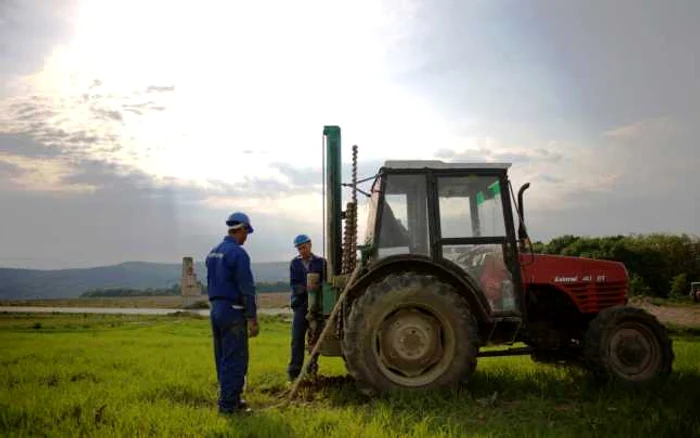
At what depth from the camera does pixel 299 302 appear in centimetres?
758

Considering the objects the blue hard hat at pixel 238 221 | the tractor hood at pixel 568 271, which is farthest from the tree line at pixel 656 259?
the blue hard hat at pixel 238 221

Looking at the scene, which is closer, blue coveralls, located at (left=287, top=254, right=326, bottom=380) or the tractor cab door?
the tractor cab door

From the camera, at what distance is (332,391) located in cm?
647

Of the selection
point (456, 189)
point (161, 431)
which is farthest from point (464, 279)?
point (161, 431)

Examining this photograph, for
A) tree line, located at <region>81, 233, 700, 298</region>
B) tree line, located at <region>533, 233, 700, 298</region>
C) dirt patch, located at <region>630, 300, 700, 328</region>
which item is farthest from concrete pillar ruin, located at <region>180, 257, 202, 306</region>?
dirt patch, located at <region>630, 300, 700, 328</region>

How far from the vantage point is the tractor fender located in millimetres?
6070

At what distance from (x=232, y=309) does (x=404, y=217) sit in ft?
7.44

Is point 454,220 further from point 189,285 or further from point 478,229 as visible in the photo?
point 189,285

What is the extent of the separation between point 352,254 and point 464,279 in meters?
1.39

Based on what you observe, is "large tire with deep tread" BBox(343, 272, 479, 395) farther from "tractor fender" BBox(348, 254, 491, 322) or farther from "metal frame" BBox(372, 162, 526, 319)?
"metal frame" BBox(372, 162, 526, 319)

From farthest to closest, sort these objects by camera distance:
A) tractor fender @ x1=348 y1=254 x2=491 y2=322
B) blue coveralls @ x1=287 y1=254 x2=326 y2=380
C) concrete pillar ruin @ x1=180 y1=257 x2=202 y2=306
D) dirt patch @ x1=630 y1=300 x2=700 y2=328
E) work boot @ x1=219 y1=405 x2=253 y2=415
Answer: concrete pillar ruin @ x1=180 y1=257 x2=202 y2=306, dirt patch @ x1=630 y1=300 x2=700 y2=328, blue coveralls @ x1=287 y1=254 x2=326 y2=380, tractor fender @ x1=348 y1=254 x2=491 y2=322, work boot @ x1=219 y1=405 x2=253 y2=415

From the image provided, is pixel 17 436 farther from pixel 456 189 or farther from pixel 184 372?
pixel 456 189

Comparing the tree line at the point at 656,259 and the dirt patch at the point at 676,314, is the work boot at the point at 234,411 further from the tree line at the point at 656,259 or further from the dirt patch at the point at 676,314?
the tree line at the point at 656,259

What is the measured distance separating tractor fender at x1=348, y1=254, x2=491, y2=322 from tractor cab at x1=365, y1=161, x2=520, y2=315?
3.5 inches
